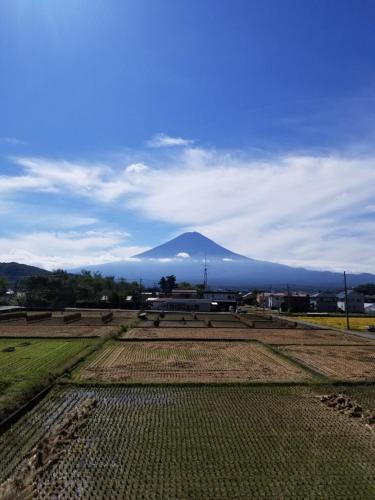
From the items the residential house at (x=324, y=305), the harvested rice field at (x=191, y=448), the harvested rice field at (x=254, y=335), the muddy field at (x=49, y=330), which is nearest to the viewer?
the harvested rice field at (x=191, y=448)

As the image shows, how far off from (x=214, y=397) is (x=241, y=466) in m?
4.44

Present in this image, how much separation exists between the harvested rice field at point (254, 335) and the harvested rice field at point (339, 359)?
194 centimetres

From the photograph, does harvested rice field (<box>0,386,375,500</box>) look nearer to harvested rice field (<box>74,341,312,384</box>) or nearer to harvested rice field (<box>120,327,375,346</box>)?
harvested rice field (<box>74,341,312,384</box>)

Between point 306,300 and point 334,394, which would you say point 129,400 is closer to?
point 334,394

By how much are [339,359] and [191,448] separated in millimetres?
11406

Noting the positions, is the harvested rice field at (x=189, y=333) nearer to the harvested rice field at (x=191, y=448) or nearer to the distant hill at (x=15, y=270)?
the harvested rice field at (x=191, y=448)

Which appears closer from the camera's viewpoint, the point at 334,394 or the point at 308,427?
the point at 308,427

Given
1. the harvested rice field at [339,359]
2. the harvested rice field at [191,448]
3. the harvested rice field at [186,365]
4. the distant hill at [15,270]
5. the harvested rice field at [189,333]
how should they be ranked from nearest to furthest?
the harvested rice field at [191,448]
the harvested rice field at [186,365]
the harvested rice field at [339,359]
the harvested rice field at [189,333]
the distant hill at [15,270]

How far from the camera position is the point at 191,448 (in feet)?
26.8

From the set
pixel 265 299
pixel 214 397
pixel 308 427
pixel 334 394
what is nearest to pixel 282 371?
pixel 334 394

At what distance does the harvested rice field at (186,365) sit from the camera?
550 inches

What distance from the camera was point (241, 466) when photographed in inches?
291

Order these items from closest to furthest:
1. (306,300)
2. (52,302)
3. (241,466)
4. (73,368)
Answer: (241,466), (73,368), (306,300), (52,302)

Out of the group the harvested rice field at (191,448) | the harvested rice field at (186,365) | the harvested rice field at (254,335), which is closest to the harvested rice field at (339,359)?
the harvested rice field at (186,365)
